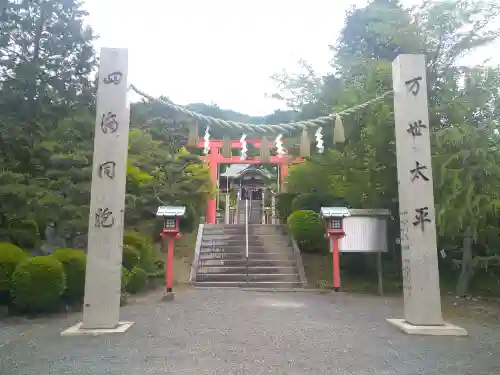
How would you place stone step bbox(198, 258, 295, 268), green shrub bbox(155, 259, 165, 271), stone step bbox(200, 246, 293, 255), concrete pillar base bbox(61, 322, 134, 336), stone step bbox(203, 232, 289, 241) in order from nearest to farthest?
concrete pillar base bbox(61, 322, 134, 336), stone step bbox(198, 258, 295, 268), green shrub bbox(155, 259, 165, 271), stone step bbox(200, 246, 293, 255), stone step bbox(203, 232, 289, 241)

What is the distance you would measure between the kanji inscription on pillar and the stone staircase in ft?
20.4

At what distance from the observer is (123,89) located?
20.8 feet

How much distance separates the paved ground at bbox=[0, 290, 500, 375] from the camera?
4.18 meters

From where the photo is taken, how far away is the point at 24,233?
9.48 meters

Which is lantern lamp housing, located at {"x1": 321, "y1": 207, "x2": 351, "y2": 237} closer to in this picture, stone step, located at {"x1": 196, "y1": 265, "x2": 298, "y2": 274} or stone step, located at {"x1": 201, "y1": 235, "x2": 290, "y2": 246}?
stone step, located at {"x1": 196, "y1": 265, "x2": 298, "y2": 274}

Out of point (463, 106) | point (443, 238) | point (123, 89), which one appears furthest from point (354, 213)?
point (123, 89)

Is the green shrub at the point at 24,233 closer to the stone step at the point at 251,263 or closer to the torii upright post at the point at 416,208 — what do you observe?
the stone step at the point at 251,263

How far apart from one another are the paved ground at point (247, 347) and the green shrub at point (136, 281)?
2373 millimetres

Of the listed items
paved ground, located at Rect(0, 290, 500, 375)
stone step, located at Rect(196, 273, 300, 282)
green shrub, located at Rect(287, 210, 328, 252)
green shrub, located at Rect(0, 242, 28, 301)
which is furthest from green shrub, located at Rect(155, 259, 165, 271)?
green shrub, located at Rect(0, 242, 28, 301)

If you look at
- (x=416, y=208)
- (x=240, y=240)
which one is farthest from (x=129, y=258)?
(x=416, y=208)

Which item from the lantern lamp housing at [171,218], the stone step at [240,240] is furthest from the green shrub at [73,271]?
the stone step at [240,240]

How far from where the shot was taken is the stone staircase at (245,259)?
12312 millimetres

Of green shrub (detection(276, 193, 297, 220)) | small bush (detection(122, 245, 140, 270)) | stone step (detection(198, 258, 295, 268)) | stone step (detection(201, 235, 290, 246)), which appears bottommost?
stone step (detection(198, 258, 295, 268))

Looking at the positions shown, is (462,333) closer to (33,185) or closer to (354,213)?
(354,213)
